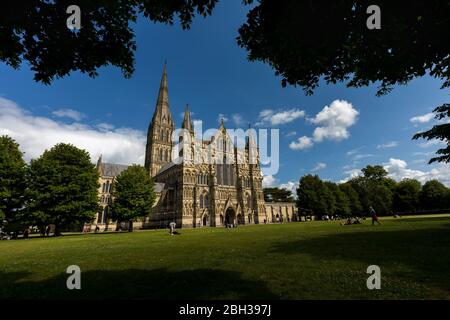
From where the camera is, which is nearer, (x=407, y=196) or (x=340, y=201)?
(x=340, y=201)

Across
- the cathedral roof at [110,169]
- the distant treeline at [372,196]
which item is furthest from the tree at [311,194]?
the cathedral roof at [110,169]

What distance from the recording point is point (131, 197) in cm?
4503

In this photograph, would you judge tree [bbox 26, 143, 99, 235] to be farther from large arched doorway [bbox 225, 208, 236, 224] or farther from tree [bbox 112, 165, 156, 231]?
large arched doorway [bbox 225, 208, 236, 224]

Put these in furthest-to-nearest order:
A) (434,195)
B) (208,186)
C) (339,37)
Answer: (434,195) < (208,186) < (339,37)

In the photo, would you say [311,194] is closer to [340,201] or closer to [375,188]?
[340,201]

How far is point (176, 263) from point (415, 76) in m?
10.9

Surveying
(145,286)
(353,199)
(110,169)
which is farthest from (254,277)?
(110,169)

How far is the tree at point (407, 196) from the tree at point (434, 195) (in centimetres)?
194

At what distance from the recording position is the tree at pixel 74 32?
16.9 feet

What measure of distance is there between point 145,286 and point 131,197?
41.6m

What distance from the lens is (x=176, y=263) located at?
9375mm
